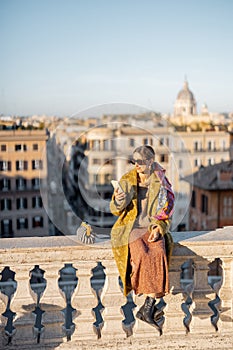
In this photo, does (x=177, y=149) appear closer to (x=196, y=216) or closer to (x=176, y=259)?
(x=176, y=259)

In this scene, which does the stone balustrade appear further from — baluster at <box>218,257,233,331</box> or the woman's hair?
the woman's hair

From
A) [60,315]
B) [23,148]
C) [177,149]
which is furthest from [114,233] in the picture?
[23,148]

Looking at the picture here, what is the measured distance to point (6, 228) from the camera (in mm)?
26531

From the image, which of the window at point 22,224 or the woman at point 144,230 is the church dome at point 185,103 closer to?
the window at point 22,224

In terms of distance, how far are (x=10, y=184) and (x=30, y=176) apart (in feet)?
4.31

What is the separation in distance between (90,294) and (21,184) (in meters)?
24.6

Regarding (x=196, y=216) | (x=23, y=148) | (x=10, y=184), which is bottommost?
(x=196, y=216)

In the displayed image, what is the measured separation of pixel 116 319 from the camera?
8.80ft

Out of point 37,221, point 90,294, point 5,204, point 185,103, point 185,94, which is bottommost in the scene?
point 37,221

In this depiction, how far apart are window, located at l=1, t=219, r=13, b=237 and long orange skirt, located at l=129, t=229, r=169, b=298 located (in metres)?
24.6

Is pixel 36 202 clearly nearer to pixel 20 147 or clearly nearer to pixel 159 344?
pixel 20 147

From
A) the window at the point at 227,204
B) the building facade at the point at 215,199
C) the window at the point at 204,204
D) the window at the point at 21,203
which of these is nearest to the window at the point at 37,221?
the window at the point at 21,203

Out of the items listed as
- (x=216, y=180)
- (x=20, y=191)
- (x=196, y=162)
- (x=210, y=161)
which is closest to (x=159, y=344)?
A: (x=216, y=180)

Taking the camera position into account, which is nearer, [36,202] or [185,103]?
[36,202]
